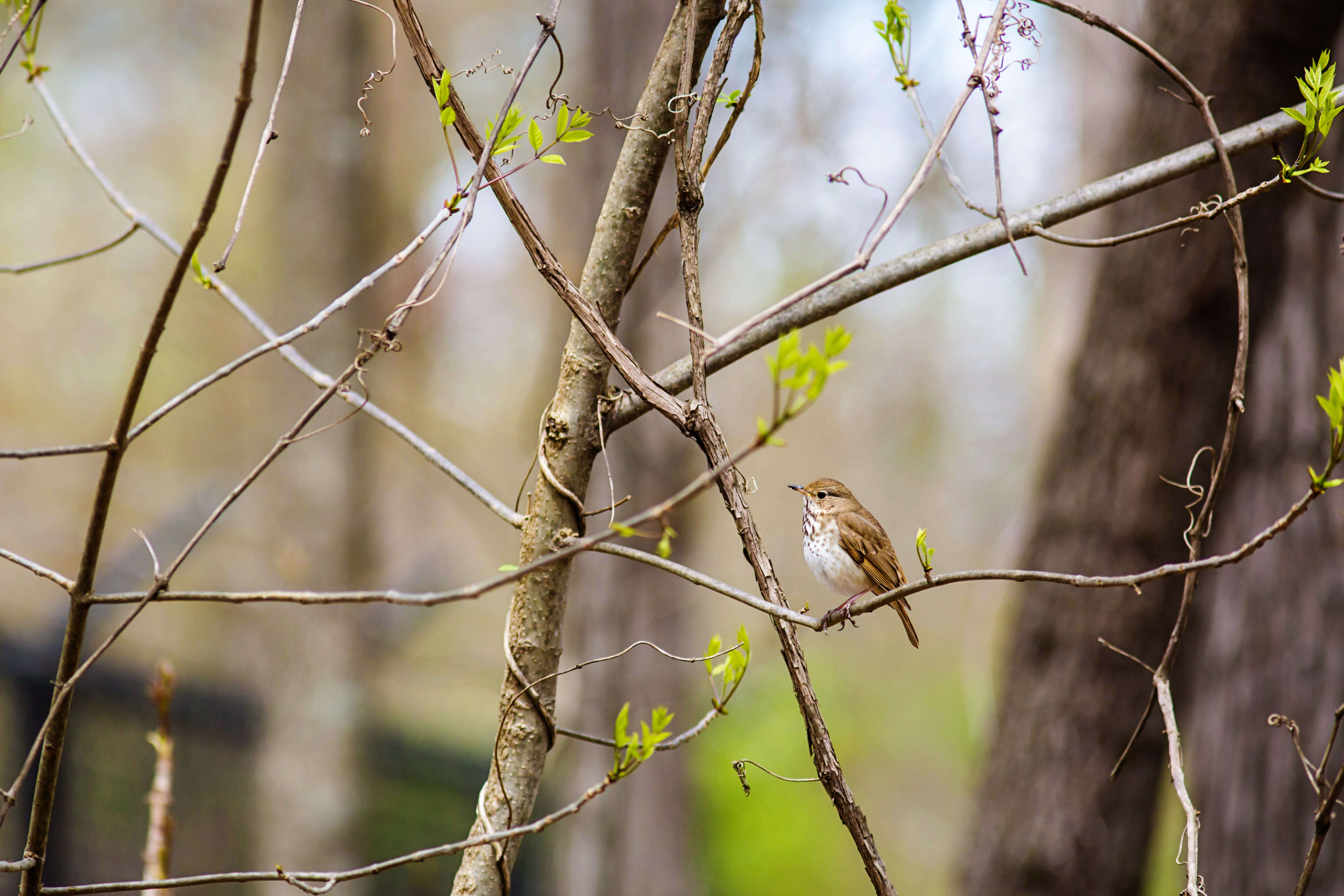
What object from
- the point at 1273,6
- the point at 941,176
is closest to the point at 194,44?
the point at 941,176

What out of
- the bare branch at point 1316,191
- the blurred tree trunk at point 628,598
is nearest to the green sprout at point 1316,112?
the bare branch at point 1316,191

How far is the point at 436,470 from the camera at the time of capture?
19.4 feet

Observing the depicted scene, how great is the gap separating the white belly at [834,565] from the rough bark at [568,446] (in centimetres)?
93

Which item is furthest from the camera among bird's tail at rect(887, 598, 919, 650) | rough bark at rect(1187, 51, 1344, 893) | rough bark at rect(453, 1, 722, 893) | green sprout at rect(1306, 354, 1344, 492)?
rough bark at rect(1187, 51, 1344, 893)

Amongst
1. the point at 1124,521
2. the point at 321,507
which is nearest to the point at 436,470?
the point at 321,507

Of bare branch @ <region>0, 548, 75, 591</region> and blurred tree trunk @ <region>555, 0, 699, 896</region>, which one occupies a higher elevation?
blurred tree trunk @ <region>555, 0, 699, 896</region>

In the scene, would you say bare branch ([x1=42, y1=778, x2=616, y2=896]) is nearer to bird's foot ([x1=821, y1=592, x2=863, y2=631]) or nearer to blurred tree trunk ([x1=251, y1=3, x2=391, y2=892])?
bird's foot ([x1=821, y1=592, x2=863, y2=631])

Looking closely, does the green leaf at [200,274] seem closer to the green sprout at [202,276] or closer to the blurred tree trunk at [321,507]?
the green sprout at [202,276]

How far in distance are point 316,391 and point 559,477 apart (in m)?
3.73

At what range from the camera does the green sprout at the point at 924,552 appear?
3.60 ft

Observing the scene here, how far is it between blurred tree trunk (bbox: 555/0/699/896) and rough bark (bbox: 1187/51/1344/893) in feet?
7.86

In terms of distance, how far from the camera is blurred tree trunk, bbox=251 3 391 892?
4738 mm

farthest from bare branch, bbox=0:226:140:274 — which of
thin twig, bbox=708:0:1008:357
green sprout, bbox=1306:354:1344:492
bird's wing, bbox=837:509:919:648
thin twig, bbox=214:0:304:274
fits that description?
bird's wing, bbox=837:509:919:648

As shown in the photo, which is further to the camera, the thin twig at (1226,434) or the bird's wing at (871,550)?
the bird's wing at (871,550)
